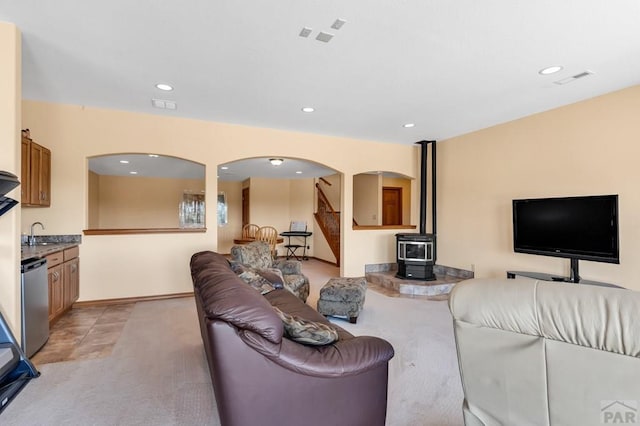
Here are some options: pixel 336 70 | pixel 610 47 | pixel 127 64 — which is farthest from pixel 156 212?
pixel 610 47

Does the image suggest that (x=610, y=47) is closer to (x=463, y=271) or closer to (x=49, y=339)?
(x=463, y=271)

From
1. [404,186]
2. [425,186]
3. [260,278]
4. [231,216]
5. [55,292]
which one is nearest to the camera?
[260,278]

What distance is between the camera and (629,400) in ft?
2.76

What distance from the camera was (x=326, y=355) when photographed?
1664 mm

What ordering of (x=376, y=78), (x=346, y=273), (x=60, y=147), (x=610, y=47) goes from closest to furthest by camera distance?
(x=610, y=47) → (x=376, y=78) → (x=60, y=147) → (x=346, y=273)

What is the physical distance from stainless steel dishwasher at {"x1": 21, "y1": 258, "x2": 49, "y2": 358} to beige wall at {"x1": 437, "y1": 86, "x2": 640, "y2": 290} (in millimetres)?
5648

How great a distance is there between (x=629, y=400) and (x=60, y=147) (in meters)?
5.47

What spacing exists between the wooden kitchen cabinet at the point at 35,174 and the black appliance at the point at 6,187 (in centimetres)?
129

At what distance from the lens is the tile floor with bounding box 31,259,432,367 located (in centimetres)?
292

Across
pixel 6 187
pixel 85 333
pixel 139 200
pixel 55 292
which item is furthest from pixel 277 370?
pixel 139 200

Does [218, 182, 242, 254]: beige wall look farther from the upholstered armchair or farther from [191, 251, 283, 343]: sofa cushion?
[191, 251, 283, 343]: sofa cushion

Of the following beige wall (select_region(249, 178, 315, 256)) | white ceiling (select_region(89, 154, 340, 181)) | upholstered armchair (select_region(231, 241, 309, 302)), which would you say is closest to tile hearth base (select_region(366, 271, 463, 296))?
upholstered armchair (select_region(231, 241, 309, 302))

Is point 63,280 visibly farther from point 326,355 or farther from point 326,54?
point 326,54

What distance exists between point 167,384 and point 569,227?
4.52 metres
